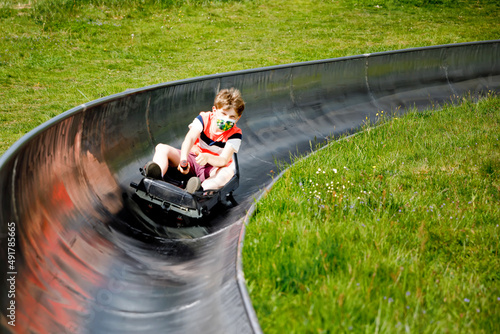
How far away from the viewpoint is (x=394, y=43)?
16562 mm

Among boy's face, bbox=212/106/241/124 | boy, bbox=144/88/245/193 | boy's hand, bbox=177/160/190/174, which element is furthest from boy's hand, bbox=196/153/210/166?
boy's face, bbox=212/106/241/124

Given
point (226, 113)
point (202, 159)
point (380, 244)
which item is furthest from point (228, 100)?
point (380, 244)

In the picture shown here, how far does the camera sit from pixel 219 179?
5.01 meters

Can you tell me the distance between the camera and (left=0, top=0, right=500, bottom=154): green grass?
1094 centimetres

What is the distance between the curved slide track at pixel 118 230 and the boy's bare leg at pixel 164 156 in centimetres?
52

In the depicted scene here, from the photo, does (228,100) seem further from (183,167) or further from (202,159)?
(183,167)

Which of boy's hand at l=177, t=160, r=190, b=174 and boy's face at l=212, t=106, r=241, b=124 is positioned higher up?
boy's face at l=212, t=106, r=241, b=124

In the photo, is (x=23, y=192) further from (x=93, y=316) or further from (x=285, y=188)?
(x=285, y=188)

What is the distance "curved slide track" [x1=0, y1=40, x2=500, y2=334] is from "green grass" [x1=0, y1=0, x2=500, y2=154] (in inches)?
105

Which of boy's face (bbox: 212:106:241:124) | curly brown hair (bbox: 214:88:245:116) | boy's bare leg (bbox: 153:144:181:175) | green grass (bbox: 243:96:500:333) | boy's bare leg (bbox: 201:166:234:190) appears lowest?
green grass (bbox: 243:96:500:333)

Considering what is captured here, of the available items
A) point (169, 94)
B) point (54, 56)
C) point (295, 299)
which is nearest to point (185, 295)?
point (295, 299)

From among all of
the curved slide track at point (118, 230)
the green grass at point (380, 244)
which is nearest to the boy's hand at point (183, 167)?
the curved slide track at point (118, 230)

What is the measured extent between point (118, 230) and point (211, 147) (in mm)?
1416

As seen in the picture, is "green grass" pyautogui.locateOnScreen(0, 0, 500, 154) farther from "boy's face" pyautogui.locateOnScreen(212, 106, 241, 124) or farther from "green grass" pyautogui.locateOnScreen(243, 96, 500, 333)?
"green grass" pyautogui.locateOnScreen(243, 96, 500, 333)
